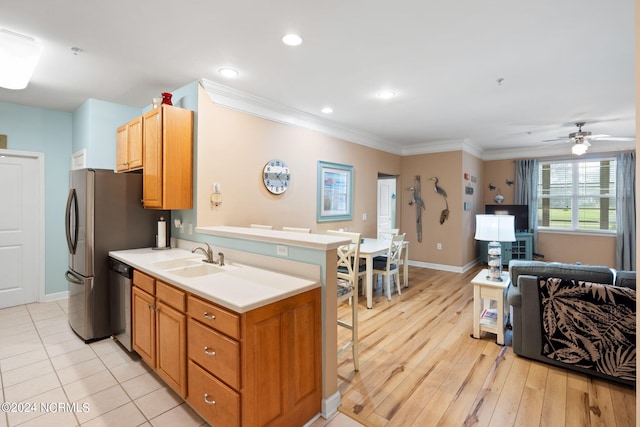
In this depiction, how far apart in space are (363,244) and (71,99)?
4125mm

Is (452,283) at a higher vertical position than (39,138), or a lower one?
lower

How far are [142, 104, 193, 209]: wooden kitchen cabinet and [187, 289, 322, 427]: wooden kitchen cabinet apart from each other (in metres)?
1.47

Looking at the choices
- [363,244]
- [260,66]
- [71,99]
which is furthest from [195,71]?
[363,244]

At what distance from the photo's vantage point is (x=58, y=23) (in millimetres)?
2090

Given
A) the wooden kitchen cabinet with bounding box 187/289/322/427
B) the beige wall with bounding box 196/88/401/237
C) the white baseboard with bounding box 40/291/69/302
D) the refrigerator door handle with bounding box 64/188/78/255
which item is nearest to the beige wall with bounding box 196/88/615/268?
the beige wall with bounding box 196/88/401/237

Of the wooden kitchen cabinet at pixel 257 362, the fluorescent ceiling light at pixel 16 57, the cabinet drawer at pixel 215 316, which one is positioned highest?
the fluorescent ceiling light at pixel 16 57

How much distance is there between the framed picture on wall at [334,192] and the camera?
4.54m

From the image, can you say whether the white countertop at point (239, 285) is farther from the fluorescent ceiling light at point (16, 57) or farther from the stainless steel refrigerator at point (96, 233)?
the fluorescent ceiling light at point (16, 57)

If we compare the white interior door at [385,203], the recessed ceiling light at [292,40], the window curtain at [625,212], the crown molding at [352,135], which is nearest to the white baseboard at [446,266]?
the white interior door at [385,203]

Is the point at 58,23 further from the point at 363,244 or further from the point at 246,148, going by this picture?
the point at 363,244

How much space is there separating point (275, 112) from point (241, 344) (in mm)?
2995

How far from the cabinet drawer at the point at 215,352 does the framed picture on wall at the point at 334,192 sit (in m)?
2.84

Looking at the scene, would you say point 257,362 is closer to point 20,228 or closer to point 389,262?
point 389,262

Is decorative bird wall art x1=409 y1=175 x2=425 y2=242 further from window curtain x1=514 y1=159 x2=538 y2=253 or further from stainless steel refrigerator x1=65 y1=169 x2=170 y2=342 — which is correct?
stainless steel refrigerator x1=65 y1=169 x2=170 y2=342
